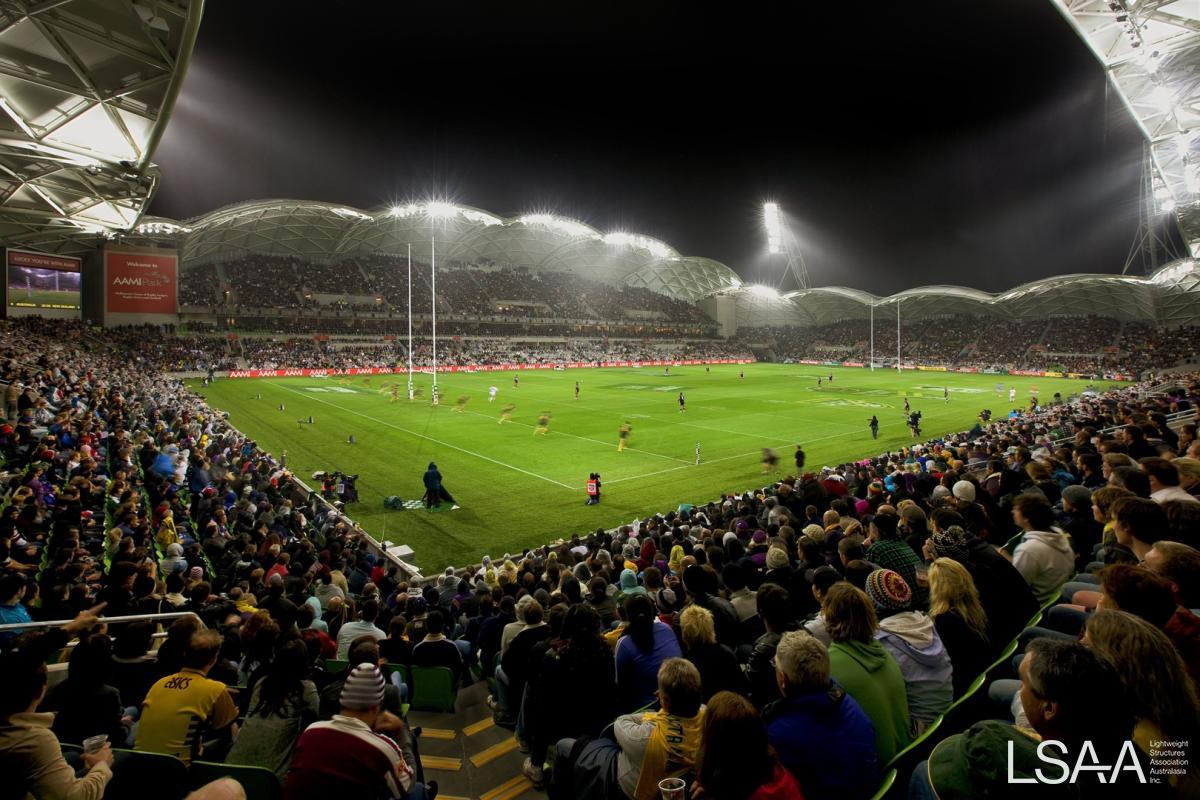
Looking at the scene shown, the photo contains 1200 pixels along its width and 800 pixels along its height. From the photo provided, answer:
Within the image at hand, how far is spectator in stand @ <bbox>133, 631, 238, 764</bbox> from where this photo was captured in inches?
138

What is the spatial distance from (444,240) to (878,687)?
92351 mm

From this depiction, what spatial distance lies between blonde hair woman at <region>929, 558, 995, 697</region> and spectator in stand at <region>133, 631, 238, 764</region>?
4.93 metres

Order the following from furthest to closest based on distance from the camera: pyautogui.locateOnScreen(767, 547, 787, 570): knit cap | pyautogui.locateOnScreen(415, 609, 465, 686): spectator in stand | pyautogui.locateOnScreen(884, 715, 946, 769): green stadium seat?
pyautogui.locateOnScreen(767, 547, 787, 570): knit cap < pyautogui.locateOnScreen(415, 609, 465, 686): spectator in stand < pyautogui.locateOnScreen(884, 715, 946, 769): green stadium seat

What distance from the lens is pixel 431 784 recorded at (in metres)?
3.88

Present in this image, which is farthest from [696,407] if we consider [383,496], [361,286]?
[361,286]

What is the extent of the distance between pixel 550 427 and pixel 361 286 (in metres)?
66.7

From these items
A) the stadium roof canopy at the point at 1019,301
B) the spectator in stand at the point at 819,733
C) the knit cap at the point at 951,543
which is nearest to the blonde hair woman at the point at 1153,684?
the spectator in stand at the point at 819,733

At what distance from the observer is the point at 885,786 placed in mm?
2744

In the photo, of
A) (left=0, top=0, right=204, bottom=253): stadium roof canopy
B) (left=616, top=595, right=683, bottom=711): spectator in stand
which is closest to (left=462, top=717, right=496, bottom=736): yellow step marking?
(left=616, top=595, right=683, bottom=711): spectator in stand

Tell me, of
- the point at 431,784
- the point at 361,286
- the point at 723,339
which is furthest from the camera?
the point at 723,339

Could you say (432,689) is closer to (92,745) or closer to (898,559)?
(92,745)

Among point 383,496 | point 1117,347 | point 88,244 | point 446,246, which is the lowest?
point 383,496

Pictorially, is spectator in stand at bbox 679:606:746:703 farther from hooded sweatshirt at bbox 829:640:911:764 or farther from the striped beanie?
the striped beanie

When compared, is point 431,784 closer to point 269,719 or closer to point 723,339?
point 269,719
